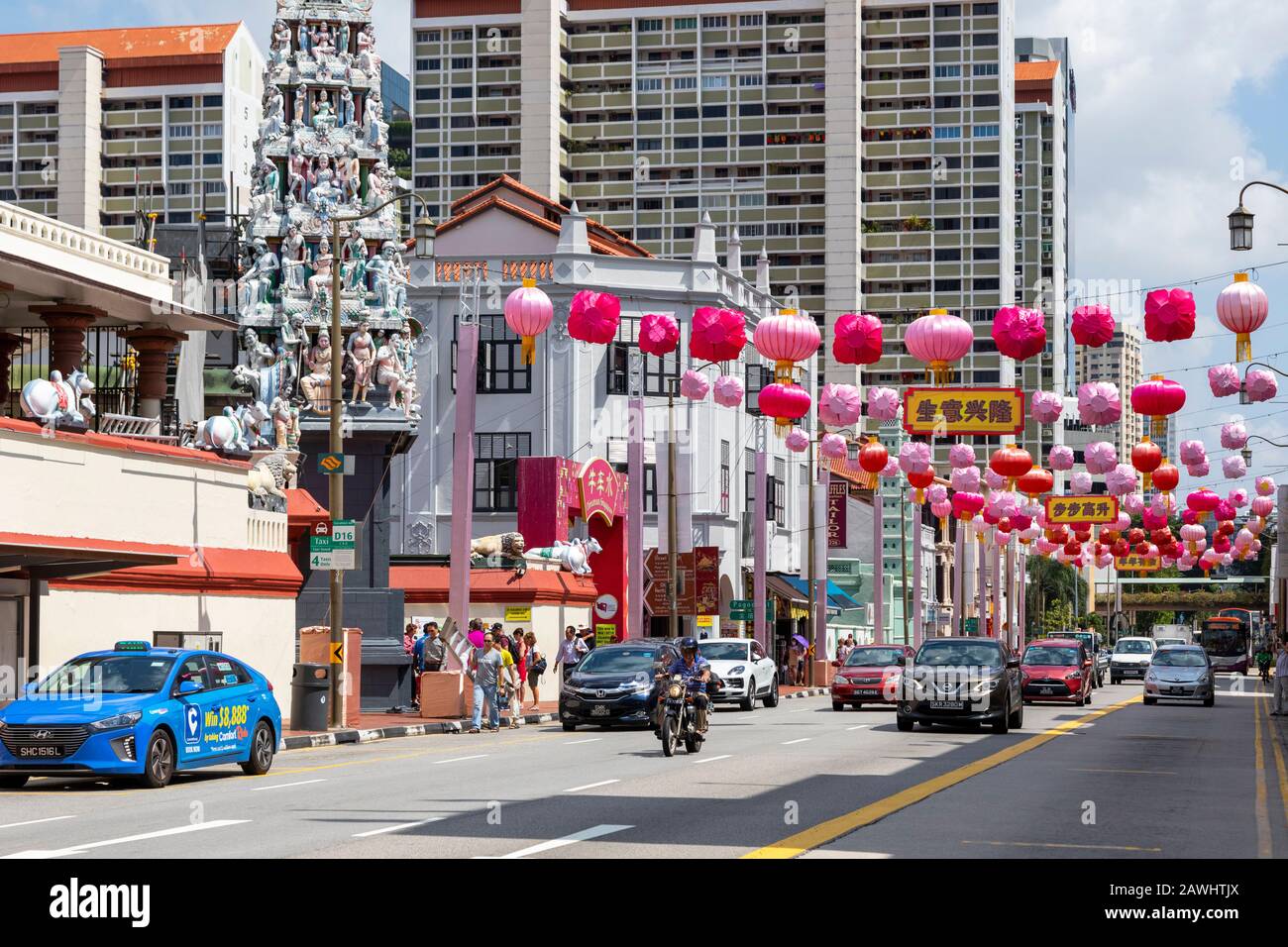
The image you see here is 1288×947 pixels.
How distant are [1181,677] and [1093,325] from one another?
19375 millimetres

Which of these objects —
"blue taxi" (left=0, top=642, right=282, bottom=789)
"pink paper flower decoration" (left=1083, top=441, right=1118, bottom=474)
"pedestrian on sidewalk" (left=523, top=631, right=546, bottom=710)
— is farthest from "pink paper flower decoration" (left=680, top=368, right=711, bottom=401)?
"blue taxi" (left=0, top=642, right=282, bottom=789)

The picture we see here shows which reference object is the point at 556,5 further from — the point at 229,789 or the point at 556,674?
the point at 229,789

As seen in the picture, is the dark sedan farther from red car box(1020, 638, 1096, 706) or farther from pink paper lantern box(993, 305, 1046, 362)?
red car box(1020, 638, 1096, 706)

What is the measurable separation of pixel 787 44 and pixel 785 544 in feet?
164

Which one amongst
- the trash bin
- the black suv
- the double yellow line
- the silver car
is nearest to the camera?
the double yellow line

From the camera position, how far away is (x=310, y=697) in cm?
3114

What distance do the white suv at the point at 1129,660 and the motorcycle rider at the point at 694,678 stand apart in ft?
168

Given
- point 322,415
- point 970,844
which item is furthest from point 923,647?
point 322,415

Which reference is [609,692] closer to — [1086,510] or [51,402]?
[51,402]

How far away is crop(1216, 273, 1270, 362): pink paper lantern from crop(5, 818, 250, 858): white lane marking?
17.0 m

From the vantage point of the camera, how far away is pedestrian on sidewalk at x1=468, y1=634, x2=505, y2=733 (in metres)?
33.2
